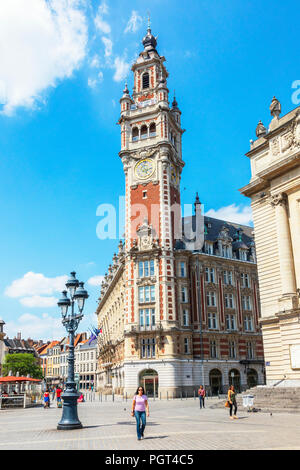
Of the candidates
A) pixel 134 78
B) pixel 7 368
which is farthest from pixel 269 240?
pixel 7 368

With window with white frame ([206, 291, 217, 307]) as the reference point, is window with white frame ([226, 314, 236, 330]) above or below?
below

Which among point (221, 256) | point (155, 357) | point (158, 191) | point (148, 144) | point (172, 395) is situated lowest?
point (172, 395)

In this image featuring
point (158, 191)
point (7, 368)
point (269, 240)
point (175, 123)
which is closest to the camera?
point (269, 240)

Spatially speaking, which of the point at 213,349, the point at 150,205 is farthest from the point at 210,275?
the point at 150,205

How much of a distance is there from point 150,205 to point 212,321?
1910 cm

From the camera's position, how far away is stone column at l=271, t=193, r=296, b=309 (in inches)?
1200

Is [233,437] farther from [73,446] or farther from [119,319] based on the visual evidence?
[119,319]

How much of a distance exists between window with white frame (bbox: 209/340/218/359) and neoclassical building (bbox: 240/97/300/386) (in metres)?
27.2

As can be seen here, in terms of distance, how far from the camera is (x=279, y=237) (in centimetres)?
3231

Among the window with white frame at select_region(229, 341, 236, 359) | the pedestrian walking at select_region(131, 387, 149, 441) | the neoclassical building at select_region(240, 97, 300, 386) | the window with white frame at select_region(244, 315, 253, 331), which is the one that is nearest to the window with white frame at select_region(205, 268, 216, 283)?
the window with white frame at select_region(244, 315, 253, 331)

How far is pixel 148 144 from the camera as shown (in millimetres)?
64000

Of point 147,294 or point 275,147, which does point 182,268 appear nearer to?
point 147,294

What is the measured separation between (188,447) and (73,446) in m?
3.80

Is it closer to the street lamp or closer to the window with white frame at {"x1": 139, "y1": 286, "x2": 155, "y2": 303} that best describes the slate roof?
the window with white frame at {"x1": 139, "y1": 286, "x2": 155, "y2": 303}
